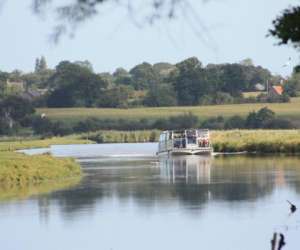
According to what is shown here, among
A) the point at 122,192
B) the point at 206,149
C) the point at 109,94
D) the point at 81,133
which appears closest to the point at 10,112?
the point at 81,133

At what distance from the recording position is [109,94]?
120375 millimetres

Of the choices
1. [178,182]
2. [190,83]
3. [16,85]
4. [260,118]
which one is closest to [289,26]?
[178,182]

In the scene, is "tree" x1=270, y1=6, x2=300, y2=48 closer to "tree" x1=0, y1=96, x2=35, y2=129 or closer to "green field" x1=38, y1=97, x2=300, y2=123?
"green field" x1=38, y1=97, x2=300, y2=123

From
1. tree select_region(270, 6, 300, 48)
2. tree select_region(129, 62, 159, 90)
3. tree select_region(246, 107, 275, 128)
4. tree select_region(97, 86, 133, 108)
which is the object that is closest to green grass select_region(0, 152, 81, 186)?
tree select_region(270, 6, 300, 48)

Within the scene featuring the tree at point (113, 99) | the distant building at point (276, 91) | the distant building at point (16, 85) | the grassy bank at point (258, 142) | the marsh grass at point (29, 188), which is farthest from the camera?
the distant building at point (16, 85)

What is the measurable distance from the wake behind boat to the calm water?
17.3m

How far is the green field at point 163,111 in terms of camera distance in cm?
10269

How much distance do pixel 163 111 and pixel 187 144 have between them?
4241cm

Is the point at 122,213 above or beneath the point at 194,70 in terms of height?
beneath

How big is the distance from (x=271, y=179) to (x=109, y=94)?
262ft

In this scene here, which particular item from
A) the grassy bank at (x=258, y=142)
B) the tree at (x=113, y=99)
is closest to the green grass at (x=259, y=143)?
the grassy bank at (x=258, y=142)

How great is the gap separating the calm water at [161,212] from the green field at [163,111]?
179 ft

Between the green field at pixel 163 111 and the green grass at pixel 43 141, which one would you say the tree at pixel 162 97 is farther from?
the green grass at pixel 43 141

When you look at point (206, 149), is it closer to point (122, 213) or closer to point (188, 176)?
point (188, 176)
